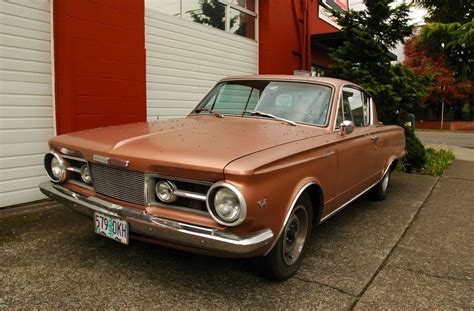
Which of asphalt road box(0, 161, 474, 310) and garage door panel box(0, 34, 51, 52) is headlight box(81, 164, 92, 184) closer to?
asphalt road box(0, 161, 474, 310)

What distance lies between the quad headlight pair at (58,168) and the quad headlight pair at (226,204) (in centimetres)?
120

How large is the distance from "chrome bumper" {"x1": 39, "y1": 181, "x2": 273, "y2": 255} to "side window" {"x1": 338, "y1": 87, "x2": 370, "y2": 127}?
2080mm

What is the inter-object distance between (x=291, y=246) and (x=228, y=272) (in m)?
0.52

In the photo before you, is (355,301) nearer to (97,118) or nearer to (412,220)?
(412,220)

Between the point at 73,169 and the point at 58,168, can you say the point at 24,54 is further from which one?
the point at 73,169

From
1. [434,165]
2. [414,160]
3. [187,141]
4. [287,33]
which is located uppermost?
[287,33]

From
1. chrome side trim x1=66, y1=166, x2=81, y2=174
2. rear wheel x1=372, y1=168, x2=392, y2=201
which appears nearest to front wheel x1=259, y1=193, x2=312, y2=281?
chrome side trim x1=66, y1=166, x2=81, y2=174

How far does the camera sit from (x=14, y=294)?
2.79 metres

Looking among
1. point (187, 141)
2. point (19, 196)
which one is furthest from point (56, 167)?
point (19, 196)

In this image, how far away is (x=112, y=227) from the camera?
2818 mm

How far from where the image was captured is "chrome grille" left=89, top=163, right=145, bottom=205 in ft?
Answer: 9.06

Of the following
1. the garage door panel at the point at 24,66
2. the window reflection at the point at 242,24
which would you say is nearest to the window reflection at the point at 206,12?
the window reflection at the point at 242,24

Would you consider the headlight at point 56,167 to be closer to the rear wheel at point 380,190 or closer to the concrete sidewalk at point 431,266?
the concrete sidewalk at point 431,266

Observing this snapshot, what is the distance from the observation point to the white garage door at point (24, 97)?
474cm
